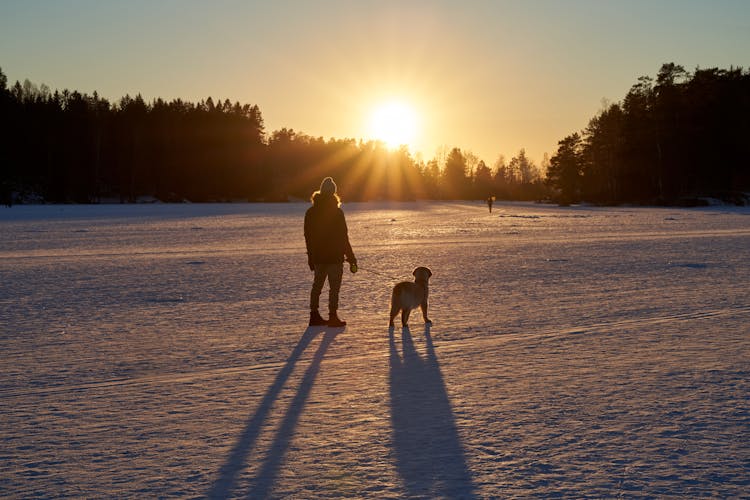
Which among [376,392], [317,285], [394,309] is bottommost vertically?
[376,392]

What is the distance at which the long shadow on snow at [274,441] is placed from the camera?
3.64 m

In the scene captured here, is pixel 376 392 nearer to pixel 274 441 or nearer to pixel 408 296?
pixel 274 441

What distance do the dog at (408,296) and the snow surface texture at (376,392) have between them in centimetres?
26

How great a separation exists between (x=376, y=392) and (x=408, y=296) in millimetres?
2848

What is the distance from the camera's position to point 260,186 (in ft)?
376

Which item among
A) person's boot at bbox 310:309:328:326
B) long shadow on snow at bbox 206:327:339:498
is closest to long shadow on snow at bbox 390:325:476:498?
long shadow on snow at bbox 206:327:339:498

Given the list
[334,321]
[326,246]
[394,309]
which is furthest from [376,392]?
[326,246]

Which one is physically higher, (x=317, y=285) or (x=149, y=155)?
(x=149, y=155)

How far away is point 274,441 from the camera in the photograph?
4355mm

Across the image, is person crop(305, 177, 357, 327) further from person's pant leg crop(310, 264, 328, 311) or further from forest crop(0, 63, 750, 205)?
forest crop(0, 63, 750, 205)

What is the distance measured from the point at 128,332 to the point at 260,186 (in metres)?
109

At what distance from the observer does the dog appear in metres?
8.22

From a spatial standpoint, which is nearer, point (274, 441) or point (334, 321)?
point (274, 441)

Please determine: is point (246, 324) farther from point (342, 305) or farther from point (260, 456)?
point (260, 456)
